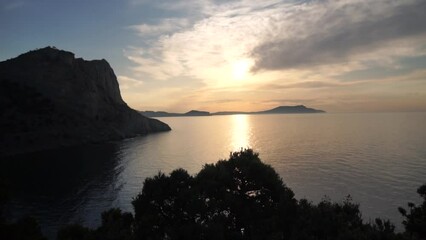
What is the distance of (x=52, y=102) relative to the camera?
635ft

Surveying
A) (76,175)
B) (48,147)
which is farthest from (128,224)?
(48,147)

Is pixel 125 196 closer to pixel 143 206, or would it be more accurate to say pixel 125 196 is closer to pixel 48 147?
pixel 143 206

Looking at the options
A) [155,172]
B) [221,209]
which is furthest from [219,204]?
[155,172]

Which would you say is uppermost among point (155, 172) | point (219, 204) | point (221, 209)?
point (219, 204)

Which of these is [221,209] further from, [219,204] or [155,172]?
[155,172]

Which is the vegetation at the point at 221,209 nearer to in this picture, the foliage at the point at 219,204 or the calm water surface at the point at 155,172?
the foliage at the point at 219,204

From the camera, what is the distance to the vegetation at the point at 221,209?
1363 inches

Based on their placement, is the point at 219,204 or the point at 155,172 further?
the point at 155,172

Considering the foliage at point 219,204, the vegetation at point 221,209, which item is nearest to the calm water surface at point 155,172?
the vegetation at point 221,209

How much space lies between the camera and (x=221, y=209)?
129ft

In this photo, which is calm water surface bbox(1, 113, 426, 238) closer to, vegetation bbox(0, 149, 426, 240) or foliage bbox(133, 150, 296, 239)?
vegetation bbox(0, 149, 426, 240)

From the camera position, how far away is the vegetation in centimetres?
3462

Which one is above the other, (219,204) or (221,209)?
(219,204)

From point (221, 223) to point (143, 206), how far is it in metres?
11.2
